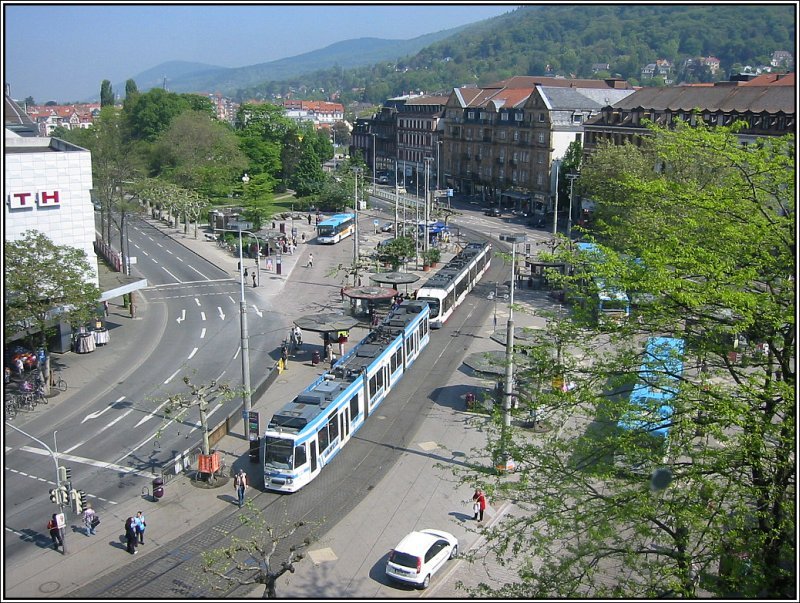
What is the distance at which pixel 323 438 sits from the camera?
27.1m

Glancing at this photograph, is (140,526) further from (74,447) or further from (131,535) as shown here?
(74,447)

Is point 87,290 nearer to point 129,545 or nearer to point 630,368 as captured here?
point 129,545

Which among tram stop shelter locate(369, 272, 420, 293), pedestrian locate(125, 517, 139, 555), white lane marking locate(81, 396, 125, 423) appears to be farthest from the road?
tram stop shelter locate(369, 272, 420, 293)

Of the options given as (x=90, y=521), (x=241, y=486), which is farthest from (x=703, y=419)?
(x=90, y=521)

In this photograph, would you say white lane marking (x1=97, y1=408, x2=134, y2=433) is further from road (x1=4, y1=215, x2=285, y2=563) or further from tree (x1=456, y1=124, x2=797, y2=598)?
tree (x1=456, y1=124, x2=797, y2=598)

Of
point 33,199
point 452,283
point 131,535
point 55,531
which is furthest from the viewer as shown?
point 452,283

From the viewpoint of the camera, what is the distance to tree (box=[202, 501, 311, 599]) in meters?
17.6

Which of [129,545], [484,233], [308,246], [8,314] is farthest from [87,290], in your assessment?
[484,233]

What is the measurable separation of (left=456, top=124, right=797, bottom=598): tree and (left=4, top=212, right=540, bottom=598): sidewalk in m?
5.70

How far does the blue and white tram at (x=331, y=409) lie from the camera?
25625 mm

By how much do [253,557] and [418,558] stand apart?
14.8 ft

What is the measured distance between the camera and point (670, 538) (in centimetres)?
1422

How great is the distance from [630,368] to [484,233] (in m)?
68.1

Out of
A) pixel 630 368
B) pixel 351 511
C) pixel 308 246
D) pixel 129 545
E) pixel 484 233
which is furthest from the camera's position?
pixel 484 233
